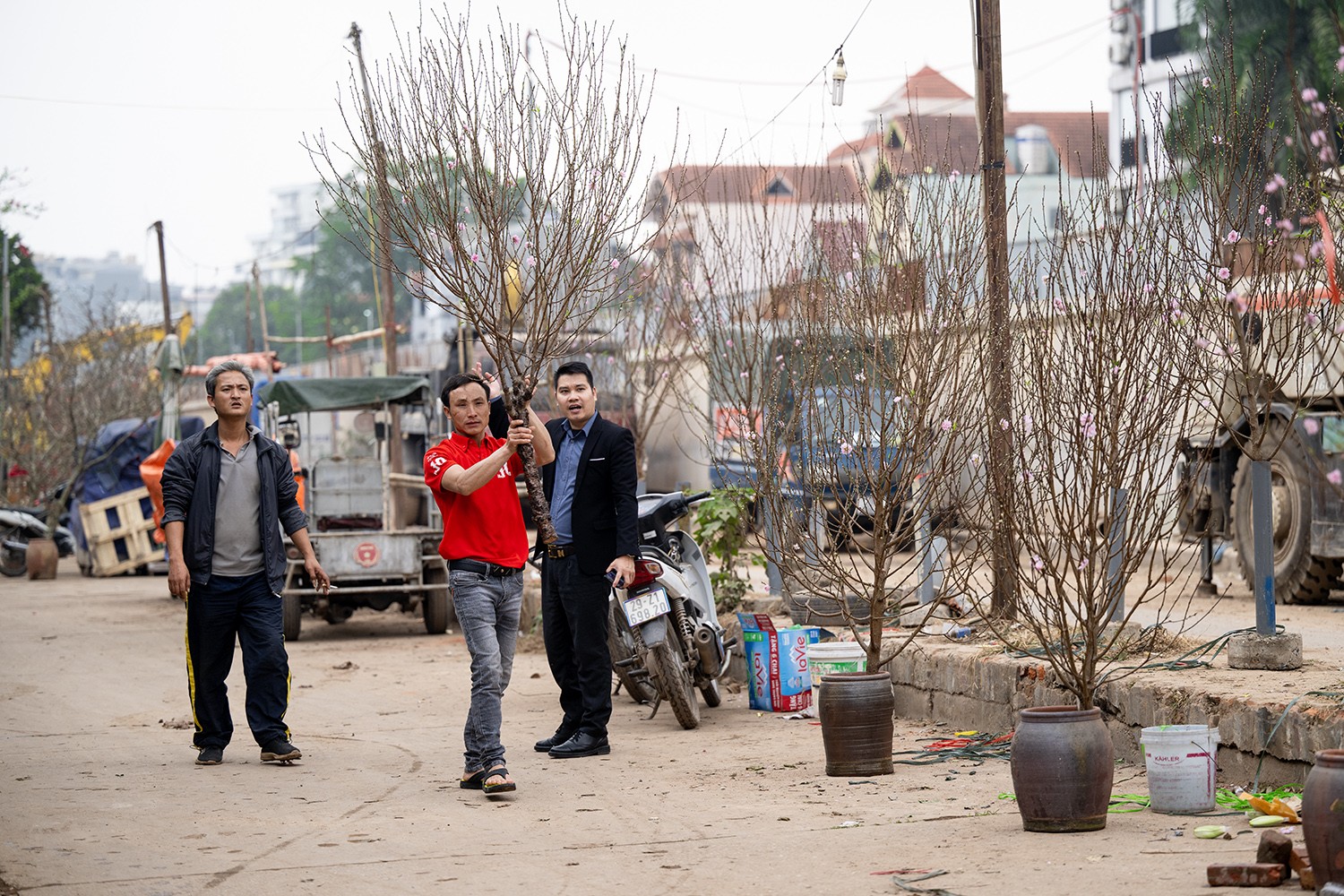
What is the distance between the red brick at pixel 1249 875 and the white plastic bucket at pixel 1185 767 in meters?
1.20

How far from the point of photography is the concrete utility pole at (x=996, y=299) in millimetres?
7055

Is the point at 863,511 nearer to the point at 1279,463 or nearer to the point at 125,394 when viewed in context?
the point at 1279,463

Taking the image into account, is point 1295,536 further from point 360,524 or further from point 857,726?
point 360,524

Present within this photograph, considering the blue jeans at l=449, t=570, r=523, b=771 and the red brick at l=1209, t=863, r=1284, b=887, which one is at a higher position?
the blue jeans at l=449, t=570, r=523, b=771

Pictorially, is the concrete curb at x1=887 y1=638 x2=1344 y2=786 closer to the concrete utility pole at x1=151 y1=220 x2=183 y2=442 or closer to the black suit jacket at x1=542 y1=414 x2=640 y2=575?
the black suit jacket at x1=542 y1=414 x2=640 y2=575

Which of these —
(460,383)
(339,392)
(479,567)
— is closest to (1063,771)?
(479,567)

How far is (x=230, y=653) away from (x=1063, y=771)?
14.6 ft

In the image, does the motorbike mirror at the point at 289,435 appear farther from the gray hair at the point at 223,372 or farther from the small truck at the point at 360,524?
the gray hair at the point at 223,372

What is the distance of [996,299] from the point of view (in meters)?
8.16

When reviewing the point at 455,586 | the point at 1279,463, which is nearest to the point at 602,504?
the point at 455,586

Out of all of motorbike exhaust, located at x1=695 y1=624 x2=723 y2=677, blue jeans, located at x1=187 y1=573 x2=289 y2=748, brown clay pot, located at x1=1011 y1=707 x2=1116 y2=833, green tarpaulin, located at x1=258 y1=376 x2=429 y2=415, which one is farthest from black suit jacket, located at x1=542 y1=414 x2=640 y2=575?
green tarpaulin, located at x1=258 y1=376 x2=429 y2=415

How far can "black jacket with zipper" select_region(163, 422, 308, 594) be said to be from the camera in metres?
7.97

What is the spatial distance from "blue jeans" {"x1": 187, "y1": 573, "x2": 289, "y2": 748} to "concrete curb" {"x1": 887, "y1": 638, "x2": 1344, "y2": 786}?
365 centimetres

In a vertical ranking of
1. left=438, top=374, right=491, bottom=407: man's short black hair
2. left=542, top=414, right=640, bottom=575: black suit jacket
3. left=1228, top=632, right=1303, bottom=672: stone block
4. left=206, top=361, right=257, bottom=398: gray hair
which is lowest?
left=1228, top=632, right=1303, bottom=672: stone block
